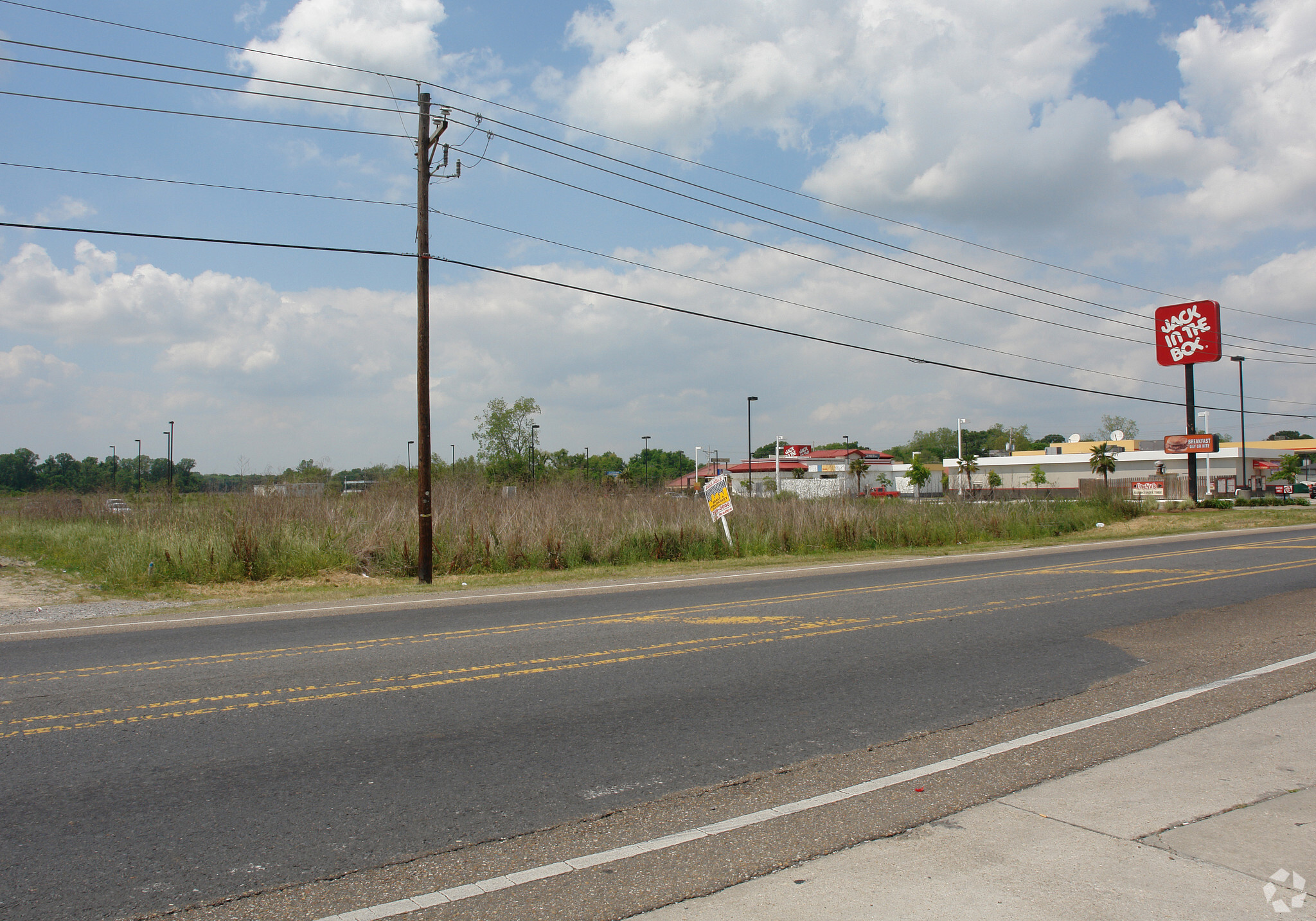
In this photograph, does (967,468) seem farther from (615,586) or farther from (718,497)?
(615,586)

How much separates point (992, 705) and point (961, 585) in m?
7.97

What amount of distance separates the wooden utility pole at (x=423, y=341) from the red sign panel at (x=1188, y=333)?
127 feet

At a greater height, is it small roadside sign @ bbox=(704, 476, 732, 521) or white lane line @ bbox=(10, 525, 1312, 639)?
small roadside sign @ bbox=(704, 476, 732, 521)

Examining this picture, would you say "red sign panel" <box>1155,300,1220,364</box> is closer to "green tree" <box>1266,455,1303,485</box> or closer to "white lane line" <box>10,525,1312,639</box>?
"white lane line" <box>10,525,1312,639</box>

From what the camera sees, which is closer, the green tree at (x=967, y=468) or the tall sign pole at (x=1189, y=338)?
the tall sign pole at (x=1189, y=338)

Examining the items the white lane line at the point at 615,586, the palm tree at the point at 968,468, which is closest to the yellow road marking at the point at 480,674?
the white lane line at the point at 615,586

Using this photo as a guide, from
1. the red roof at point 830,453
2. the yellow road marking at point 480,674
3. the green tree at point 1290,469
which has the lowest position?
the yellow road marking at point 480,674

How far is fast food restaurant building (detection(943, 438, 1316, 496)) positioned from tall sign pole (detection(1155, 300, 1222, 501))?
29891 millimetres

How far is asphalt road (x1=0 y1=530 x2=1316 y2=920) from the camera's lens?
432cm

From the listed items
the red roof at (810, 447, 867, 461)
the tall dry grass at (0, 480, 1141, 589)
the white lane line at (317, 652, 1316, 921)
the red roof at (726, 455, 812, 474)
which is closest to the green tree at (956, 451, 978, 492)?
the red roof at (726, 455, 812, 474)

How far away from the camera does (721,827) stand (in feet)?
14.6

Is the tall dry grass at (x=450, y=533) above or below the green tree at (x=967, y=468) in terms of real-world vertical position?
below

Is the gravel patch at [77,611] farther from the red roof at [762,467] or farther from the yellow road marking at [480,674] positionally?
the red roof at [762,467]

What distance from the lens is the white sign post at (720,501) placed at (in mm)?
23547
